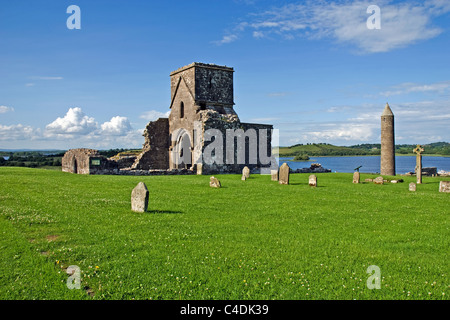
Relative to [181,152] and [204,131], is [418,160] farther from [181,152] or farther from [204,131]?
[181,152]

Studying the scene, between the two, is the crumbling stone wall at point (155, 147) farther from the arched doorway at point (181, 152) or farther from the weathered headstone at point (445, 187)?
the weathered headstone at point (445, 187)

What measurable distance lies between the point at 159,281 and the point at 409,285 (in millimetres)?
4286

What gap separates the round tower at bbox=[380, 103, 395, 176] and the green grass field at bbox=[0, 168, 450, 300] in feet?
90.8

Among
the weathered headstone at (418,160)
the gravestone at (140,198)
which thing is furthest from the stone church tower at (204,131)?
the gravestone at (140,198)

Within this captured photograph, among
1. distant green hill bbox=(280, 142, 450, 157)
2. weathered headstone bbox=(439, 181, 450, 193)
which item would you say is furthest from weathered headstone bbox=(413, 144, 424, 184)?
distant green hill bbox=(280, 142, 450, 157)

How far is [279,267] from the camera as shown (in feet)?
22.5

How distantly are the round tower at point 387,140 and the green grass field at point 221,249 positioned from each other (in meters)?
27.7

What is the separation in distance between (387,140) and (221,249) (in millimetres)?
37133

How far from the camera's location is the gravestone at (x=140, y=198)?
1192 cm

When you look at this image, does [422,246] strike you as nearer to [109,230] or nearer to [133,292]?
[133,292]

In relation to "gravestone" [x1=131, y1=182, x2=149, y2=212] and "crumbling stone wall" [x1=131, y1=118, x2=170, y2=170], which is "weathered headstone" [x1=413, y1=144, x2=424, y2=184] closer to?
"gravestone" [x1=131, y1=182, x2=149, y2=212]

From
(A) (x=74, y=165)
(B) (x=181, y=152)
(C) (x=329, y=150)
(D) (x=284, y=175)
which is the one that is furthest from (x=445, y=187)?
(C) (x=329, y=150)

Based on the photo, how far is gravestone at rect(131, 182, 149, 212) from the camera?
39.1 ft
